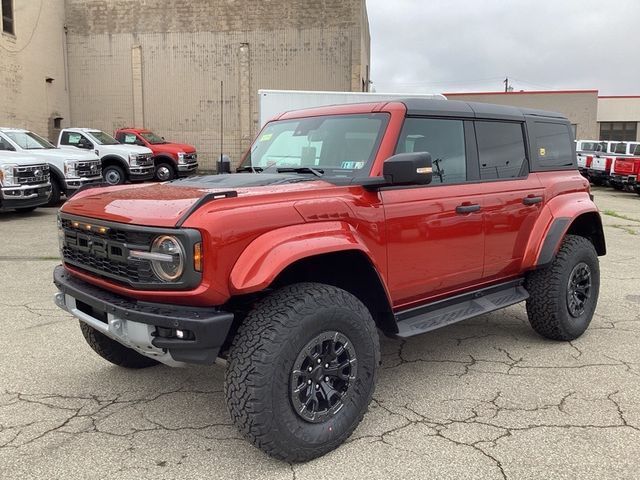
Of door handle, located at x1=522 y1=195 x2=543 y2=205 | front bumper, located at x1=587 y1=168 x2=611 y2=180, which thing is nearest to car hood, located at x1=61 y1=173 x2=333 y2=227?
door handle, located at x1=522 y1=195 x2=543 y2=205

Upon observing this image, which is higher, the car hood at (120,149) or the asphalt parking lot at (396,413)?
the car hood at (120,149)

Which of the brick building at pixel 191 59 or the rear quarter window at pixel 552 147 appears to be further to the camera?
the brick building at pixel 191 59

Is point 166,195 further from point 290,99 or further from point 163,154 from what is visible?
point 163,154

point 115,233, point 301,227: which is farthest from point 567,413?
point 115,233

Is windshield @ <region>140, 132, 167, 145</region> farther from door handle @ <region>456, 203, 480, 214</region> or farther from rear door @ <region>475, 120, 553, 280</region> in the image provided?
door handle @ <region>456, 203, 480, 214</region>

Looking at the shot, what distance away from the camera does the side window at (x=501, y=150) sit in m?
4.24

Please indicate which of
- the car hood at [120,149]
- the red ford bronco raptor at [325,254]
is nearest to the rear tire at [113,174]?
the car hood at [120,149]

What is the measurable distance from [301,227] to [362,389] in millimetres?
954

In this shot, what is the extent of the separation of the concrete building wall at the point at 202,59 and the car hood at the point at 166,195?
23173 mm

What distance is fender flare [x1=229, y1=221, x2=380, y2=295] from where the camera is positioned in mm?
2707

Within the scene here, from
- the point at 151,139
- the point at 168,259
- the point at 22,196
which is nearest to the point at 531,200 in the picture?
the point at 168,259

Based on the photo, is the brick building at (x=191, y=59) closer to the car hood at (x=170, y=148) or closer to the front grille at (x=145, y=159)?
the car hood at (x=170, y=148)

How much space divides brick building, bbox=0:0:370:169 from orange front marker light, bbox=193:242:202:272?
24292 millimetres

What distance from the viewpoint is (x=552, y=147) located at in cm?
492
